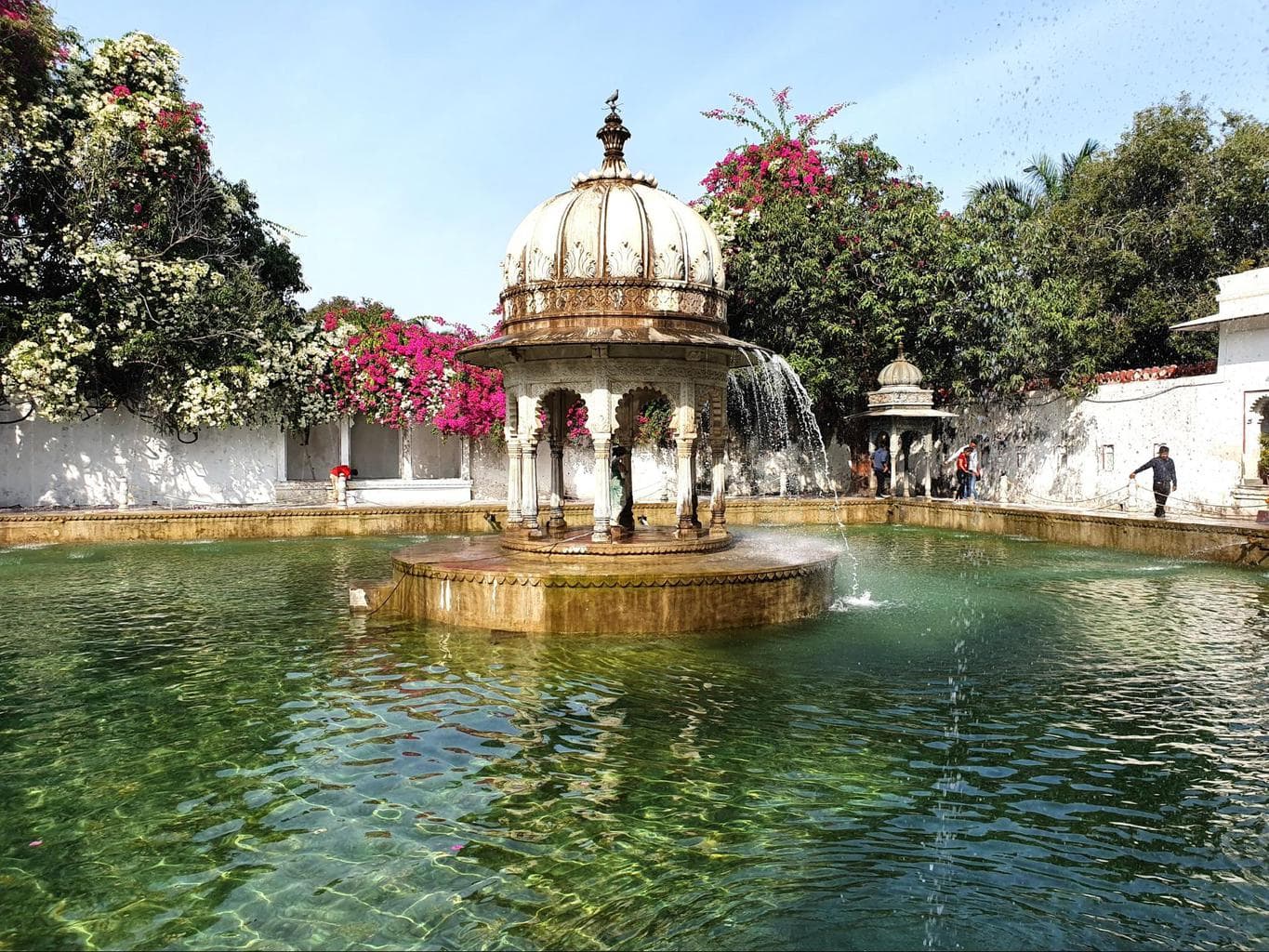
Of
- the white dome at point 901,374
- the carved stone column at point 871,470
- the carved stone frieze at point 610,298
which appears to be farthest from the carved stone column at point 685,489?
the carved stone column at point 871,470

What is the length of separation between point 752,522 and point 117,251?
1753 centimetres

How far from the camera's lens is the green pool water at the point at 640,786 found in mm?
4402

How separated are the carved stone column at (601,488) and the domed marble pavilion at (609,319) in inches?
0.7

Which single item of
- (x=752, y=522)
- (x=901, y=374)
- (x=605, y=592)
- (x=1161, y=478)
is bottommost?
(x=605, y=592)

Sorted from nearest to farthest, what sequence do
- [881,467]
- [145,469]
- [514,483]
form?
[514,483]
[145,469]
[881,467]

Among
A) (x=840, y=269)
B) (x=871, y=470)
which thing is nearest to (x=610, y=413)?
(x=840, y=269)

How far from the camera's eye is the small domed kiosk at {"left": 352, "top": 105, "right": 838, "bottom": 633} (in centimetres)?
1073

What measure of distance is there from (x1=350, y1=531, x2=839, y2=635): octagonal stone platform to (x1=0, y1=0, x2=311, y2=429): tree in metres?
15.0

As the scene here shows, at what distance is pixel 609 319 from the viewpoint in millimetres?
12648

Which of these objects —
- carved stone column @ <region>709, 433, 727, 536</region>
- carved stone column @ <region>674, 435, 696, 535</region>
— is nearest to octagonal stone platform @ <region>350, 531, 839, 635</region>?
carved stone column @ <region>674, 435, 696, 535</region>

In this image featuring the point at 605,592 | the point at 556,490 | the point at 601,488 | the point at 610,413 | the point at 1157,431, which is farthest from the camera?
the point at 1157,431

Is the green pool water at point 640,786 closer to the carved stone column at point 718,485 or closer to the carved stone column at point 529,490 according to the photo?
the carved stone column at point 529,490

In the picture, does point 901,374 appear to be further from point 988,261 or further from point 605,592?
point 605,592

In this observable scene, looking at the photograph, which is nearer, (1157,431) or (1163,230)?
(1157,431)
